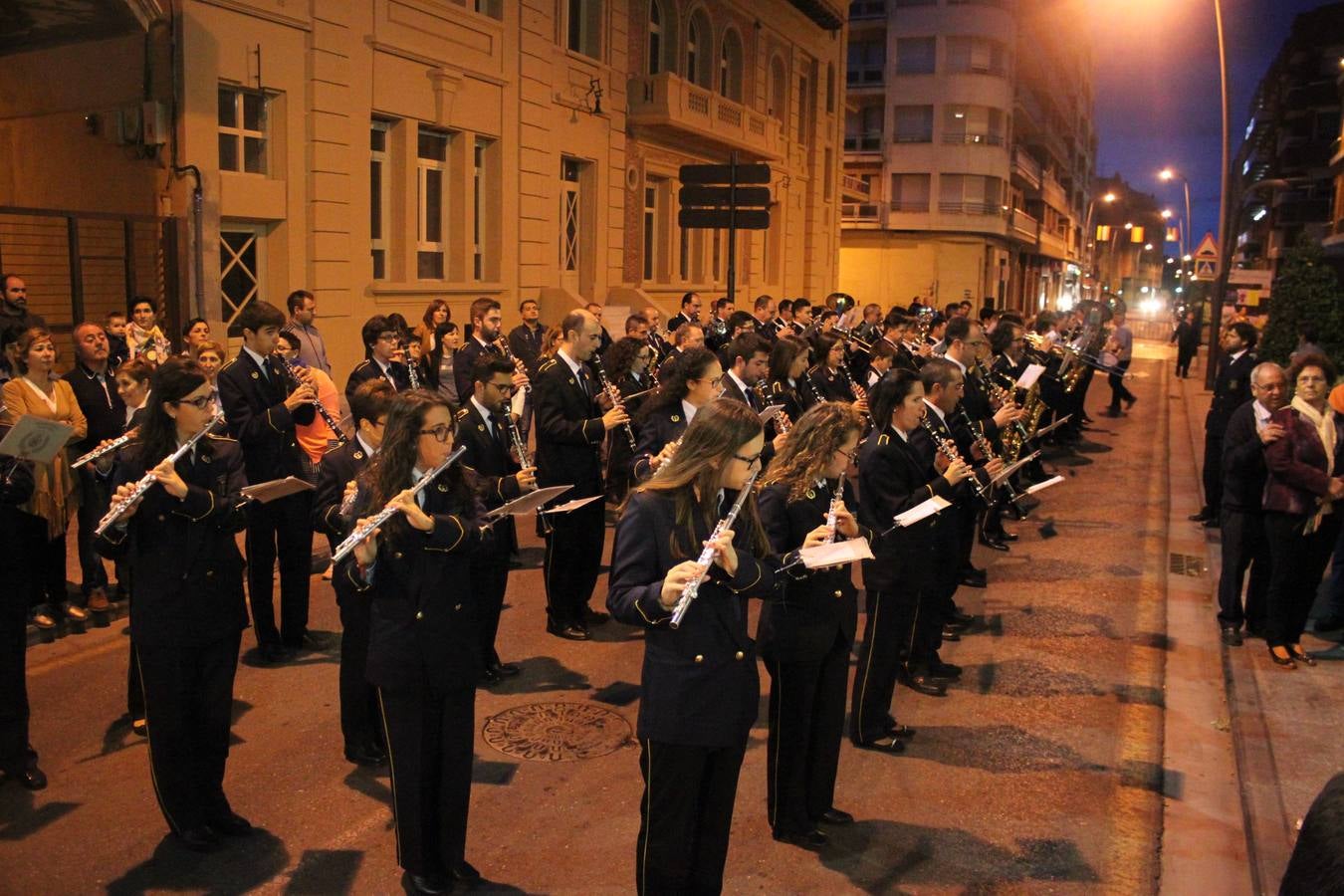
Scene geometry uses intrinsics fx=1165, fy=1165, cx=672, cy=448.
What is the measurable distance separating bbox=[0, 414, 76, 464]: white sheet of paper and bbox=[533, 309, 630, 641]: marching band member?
338cm

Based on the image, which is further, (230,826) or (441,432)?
(230,826)

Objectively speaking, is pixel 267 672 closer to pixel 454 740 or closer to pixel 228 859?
pixel 228 859

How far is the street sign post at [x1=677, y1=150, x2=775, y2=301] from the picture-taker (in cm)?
1711

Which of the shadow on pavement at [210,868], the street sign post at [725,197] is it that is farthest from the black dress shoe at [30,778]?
the street sign post at [725,197]

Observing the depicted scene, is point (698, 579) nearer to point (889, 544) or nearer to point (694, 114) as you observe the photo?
point (889, 544)

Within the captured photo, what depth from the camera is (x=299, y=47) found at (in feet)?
50.2

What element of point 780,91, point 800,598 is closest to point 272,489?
point 800,598

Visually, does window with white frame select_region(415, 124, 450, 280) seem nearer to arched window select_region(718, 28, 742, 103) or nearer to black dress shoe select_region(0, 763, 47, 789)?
arched window select_region(718, 28, 742, 103)

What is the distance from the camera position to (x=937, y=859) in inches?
206

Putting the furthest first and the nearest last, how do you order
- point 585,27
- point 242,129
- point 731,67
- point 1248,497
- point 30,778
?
1. point 731,67
2. point 585,27
3. point 242,129
4. point 1248,497
5. point 30,778

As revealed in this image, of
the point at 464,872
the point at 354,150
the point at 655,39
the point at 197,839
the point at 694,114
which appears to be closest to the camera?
the point at 464,872

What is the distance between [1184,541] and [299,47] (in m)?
12.4

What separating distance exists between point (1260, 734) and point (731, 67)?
25.3 meters

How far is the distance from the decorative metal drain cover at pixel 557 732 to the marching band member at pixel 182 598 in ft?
5.45
